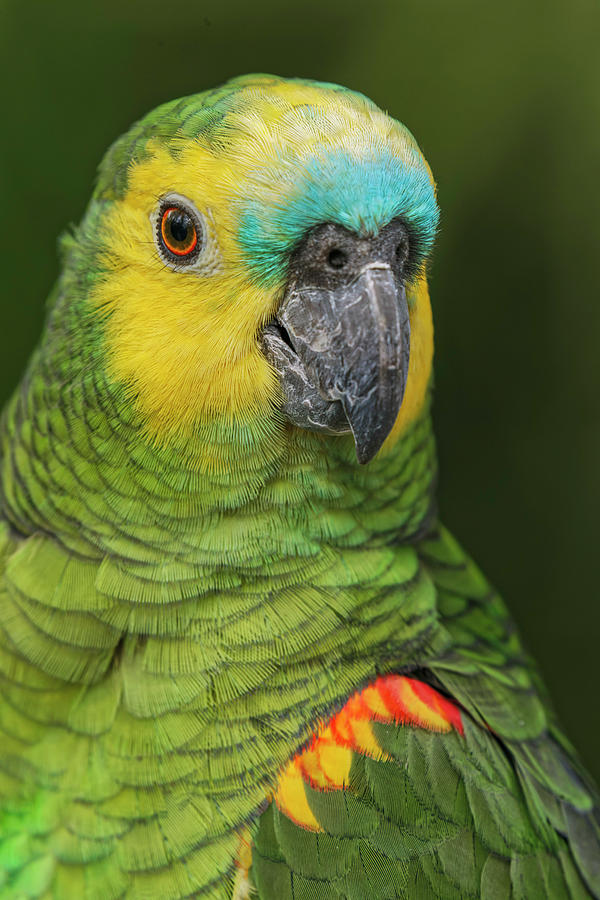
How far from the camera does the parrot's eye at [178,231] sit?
0.95 m

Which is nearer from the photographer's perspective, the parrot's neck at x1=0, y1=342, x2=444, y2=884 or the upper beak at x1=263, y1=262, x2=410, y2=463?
the upper beak at x1=263, y1=262, x2=410, y2=463

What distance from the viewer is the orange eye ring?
0.95 meters

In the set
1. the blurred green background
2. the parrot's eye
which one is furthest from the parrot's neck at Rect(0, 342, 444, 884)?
the blurred green background

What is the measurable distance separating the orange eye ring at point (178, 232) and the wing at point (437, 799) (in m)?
0.54

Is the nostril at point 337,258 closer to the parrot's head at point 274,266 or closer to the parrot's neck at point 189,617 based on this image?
the parrot's head at point 274,266

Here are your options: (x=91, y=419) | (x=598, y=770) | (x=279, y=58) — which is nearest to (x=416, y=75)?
(x=279, y=58)

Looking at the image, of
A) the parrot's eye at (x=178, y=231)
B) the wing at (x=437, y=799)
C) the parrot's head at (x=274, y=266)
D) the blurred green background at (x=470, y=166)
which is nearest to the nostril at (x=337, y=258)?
the parrot's head at (x=274, y=266)

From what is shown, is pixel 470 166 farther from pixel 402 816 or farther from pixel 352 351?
pixel 402 816

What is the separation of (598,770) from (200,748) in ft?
5.22

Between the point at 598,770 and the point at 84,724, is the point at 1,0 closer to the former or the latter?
the point at 84,724

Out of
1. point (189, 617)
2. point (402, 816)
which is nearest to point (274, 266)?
point (189, 617)

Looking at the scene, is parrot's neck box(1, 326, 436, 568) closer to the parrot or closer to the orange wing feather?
the parrot

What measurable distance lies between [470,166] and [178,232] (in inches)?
46.9

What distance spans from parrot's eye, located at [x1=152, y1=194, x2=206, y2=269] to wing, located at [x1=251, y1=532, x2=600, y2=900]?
1.77ft
